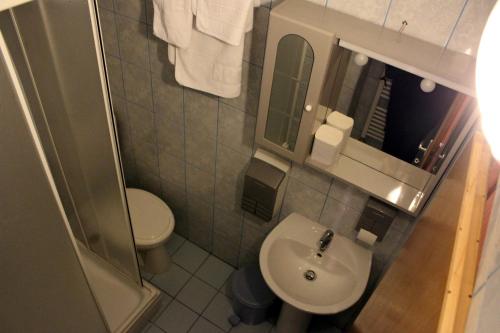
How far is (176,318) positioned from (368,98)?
1.59 m

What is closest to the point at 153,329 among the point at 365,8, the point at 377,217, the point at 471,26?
the point at 377,217

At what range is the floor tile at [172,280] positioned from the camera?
7.74 ft

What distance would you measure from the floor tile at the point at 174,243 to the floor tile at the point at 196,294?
0.81 ft

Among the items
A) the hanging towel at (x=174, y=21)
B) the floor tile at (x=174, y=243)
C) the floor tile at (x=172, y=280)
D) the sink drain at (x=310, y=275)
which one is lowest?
the floor tile at (x=172, y=280)

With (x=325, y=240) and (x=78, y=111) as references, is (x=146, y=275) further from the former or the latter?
(x=78, y=111)

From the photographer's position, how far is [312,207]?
184 cm

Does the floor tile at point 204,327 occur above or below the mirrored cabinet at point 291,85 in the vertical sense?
below

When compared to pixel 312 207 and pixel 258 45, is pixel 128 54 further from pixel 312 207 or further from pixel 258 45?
pixel 312 207

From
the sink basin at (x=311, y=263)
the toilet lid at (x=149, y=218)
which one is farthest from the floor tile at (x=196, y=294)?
the sink basin at (x=311, y=263)

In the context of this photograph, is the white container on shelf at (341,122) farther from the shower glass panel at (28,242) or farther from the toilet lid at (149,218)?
the toilet lid at (149,218)

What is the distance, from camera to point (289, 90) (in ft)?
4.59

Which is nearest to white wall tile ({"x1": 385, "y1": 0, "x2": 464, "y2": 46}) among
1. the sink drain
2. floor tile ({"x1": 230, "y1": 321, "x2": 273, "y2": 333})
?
the sink drain

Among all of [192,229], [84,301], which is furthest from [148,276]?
[84,301]

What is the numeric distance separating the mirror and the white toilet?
3.89 feet
